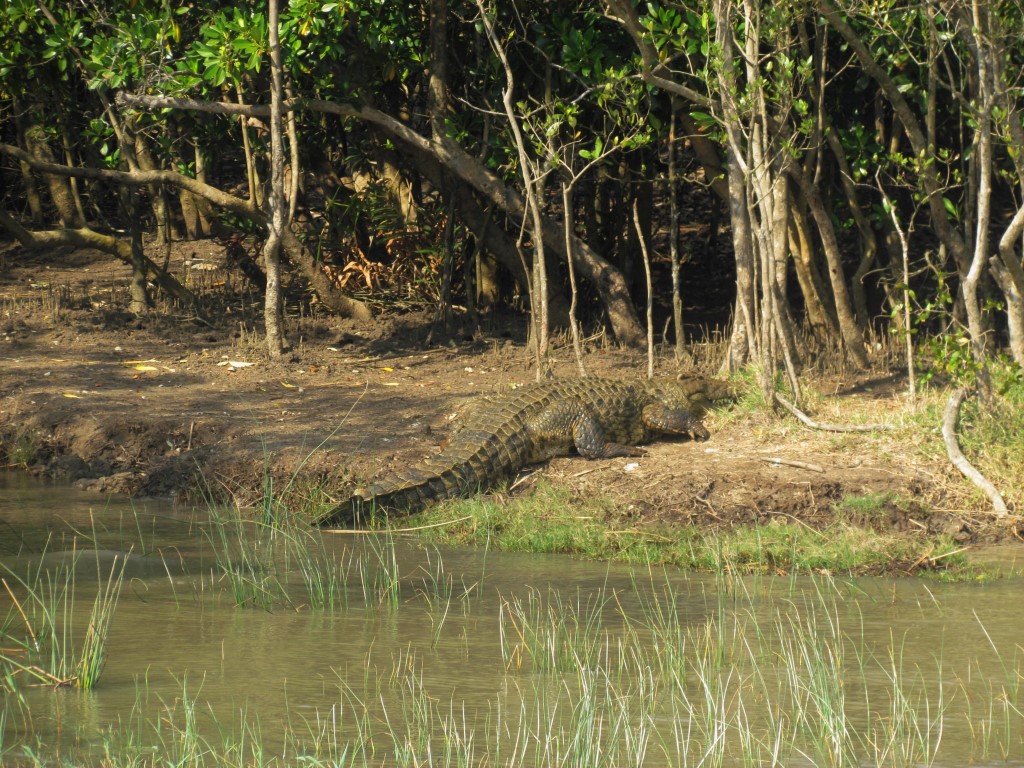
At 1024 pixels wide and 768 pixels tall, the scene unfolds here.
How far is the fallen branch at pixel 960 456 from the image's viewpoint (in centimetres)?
655

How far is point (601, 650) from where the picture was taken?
473cm

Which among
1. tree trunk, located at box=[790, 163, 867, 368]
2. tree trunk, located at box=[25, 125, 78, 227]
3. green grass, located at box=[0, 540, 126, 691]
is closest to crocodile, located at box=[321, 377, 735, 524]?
tree trunk, located at box=[790, 163, 867, 368]

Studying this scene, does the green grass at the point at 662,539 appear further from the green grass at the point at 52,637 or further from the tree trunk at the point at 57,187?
the tree trunk at the point at 57,187

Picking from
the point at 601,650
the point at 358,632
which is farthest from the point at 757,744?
the point at 358,632

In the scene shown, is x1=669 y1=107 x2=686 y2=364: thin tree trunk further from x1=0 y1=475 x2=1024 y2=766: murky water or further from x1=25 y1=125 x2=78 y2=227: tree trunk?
x1=25 y1=125 x2=78 y2=227: tree trunk

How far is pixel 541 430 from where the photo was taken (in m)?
7.59

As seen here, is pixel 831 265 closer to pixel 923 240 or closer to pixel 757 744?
pixel 923 240

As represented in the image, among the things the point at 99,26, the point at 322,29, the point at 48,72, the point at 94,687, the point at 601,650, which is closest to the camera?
the point at 94,687

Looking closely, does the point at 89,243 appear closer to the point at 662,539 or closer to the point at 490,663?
the point at 662,539

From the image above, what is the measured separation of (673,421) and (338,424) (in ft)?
7.11

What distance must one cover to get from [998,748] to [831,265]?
5.75 metres

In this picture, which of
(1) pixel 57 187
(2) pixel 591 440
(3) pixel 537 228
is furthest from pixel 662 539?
(1) pixel 57 187

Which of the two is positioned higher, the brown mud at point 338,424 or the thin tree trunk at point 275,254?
the thin tree trunk at point 275,254

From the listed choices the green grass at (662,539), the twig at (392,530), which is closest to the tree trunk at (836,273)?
the green grass at (662,539)
